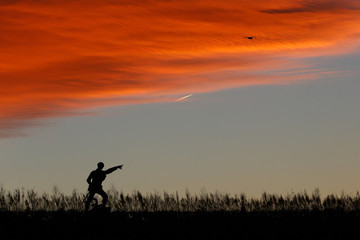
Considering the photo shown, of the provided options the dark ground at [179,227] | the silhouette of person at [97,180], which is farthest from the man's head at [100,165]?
the dark ground at [179,227]

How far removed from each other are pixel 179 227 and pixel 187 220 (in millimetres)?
3289

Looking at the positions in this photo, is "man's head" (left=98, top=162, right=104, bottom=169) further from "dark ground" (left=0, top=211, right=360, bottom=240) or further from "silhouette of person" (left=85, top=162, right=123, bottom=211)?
"dark ground" (left=0, top=211, right=360, bottom=240)

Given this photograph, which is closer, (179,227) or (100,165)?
(179,227)

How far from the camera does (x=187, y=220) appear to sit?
91.8 feet

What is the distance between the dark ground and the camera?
22.0 metres

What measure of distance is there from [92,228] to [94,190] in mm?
5627

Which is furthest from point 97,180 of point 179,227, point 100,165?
point 179,227

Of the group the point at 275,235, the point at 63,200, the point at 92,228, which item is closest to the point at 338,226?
the point at 275,235

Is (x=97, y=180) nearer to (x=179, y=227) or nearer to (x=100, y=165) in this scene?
(x=100, y=165)

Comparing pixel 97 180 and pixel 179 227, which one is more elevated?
pixel 97 180

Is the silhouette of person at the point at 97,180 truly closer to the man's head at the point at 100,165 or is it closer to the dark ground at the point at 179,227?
the man's head at the point at 100,165

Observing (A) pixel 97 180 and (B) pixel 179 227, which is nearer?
(B) pixel 179 227

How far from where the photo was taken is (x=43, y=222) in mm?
25594

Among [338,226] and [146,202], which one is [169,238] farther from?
[146,202]
